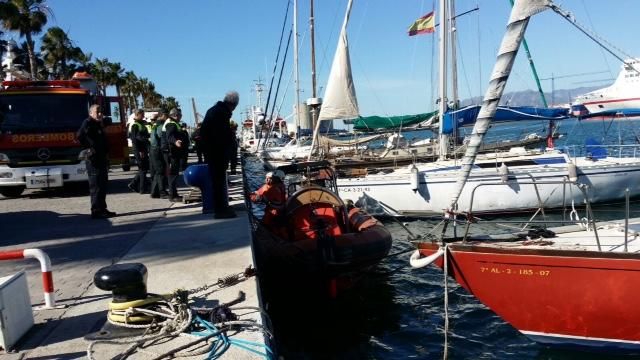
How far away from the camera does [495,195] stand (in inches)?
592

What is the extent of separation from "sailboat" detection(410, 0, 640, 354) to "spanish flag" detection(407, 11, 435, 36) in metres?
16.6

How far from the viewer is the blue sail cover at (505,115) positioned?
55.8ft

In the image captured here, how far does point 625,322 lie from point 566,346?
0.74 meters

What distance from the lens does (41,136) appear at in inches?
508

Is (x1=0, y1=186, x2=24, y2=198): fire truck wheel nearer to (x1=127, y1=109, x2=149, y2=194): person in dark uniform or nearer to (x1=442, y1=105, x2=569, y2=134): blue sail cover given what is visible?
(x1=127, y1=109, x2=149, y2=194): person in dark uniform

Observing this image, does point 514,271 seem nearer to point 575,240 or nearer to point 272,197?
point 575,240

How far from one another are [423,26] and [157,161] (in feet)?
47.5

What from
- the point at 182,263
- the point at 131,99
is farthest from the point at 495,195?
the point at 131,99

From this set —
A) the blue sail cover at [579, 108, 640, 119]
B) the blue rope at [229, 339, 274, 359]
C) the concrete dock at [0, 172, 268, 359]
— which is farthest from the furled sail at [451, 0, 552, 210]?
the blue sail cover at [579, 108, 640, 119]

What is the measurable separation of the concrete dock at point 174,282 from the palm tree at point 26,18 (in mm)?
30999

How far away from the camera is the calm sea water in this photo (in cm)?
659

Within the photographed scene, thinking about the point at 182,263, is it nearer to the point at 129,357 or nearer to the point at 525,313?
the point at 129,357

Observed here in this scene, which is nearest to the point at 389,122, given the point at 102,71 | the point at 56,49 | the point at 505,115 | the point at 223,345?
the point at 505,115

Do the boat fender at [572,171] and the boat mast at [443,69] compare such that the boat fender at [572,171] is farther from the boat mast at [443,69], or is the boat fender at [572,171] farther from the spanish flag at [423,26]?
the spanish flag at [423,26]
